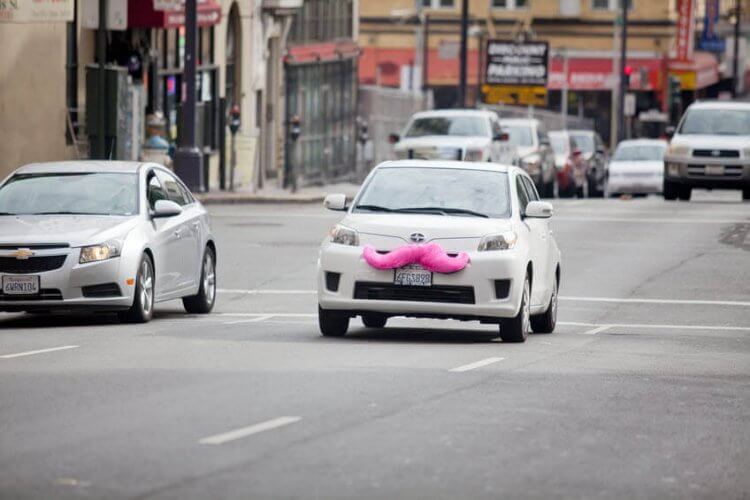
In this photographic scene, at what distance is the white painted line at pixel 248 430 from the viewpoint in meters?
10.1

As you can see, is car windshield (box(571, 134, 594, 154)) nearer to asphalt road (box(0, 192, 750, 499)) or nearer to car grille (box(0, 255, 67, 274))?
asphalt road (box(0, 192, 750, 499))

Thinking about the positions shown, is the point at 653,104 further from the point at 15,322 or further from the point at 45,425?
the point at 45,425

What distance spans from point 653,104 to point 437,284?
7393 centimetres

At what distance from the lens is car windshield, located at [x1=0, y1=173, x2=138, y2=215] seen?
18375 mm

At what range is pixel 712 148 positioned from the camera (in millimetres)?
39562

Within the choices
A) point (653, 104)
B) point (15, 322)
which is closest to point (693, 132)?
point (15, 322)

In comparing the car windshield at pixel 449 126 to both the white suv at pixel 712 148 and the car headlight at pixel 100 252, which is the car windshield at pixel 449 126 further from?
the car headlight at pixel 100 252

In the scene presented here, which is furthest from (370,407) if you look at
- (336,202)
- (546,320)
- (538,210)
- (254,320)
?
(254,320)

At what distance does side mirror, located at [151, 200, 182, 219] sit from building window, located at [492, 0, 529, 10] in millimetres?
73173

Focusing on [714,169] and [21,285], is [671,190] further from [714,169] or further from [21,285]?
[21,285]

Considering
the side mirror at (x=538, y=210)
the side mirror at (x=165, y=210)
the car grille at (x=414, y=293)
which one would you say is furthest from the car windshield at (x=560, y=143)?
the car grille at (x=414, y=293)

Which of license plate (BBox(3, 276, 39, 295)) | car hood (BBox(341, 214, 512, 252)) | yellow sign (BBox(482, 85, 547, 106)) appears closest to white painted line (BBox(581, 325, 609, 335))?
car hood (BBox(341, 214, 512, 252))

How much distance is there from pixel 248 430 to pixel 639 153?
138 ft

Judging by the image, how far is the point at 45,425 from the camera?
10.6m
